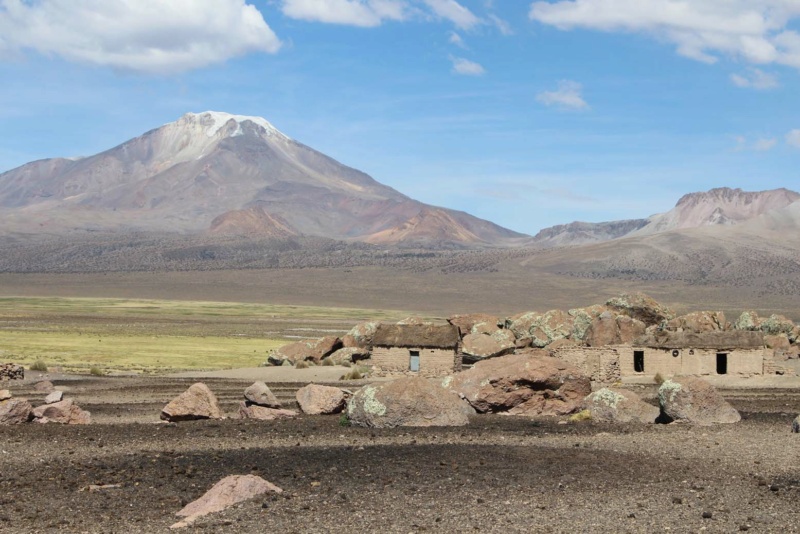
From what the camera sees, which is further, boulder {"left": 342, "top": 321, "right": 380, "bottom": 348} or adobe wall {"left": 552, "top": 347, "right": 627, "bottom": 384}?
boulder {"left": 342, "top": 321, "right": 380, "bottom": 348}

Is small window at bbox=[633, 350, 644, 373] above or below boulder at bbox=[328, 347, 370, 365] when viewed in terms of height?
above

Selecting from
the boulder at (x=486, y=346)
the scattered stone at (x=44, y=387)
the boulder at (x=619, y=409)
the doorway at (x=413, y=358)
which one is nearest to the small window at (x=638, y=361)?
the boulder at (x=486, y=346)

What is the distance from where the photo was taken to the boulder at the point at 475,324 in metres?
54.2

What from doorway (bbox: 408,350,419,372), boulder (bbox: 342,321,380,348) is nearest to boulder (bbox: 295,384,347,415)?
doorway (bbox: 408,350,419,372)

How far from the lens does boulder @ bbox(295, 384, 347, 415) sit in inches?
1060

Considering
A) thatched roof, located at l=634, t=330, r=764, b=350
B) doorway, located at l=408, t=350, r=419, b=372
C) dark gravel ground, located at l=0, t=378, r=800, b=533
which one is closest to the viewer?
dark gravel ground, located at l=0, t=378, r=800, b=533

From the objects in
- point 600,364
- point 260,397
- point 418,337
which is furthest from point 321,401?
point 418,337

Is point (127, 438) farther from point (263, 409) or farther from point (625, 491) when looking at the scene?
point (625, 491)

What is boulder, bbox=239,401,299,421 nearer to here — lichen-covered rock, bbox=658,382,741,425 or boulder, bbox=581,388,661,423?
boulder, bbox=581,388,661,423

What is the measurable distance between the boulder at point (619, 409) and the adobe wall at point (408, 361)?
53.9 ft

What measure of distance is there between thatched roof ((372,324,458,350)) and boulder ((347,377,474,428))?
1837cm

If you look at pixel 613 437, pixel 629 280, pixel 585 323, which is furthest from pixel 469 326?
pixel 629 280

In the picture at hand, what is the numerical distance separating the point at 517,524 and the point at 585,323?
126 ft

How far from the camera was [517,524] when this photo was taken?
48.6 feet
